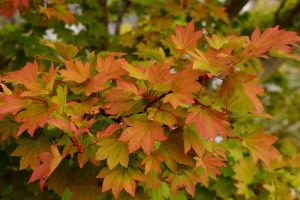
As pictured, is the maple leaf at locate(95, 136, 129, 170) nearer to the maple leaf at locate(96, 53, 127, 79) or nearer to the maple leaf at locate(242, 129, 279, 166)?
the maple leaf at locate(96, 53, 127, 79)

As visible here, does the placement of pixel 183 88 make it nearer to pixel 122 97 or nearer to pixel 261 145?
pixel 122 97

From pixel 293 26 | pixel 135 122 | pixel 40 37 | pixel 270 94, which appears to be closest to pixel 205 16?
pixel 293 26

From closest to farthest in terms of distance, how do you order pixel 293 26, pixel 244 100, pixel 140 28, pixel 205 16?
pixel 244 100
pixel 205 16
pixel 140 28
pixel 293 26

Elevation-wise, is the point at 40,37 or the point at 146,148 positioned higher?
the point at 146,148

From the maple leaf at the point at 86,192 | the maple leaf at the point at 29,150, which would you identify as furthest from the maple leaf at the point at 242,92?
the maple leaf at the point at 29,150

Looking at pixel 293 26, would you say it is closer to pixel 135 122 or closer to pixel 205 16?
pixel 205 16

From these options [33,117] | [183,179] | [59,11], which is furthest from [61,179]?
[59,11]

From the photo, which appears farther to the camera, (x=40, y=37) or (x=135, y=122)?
(x=40, y=37)
